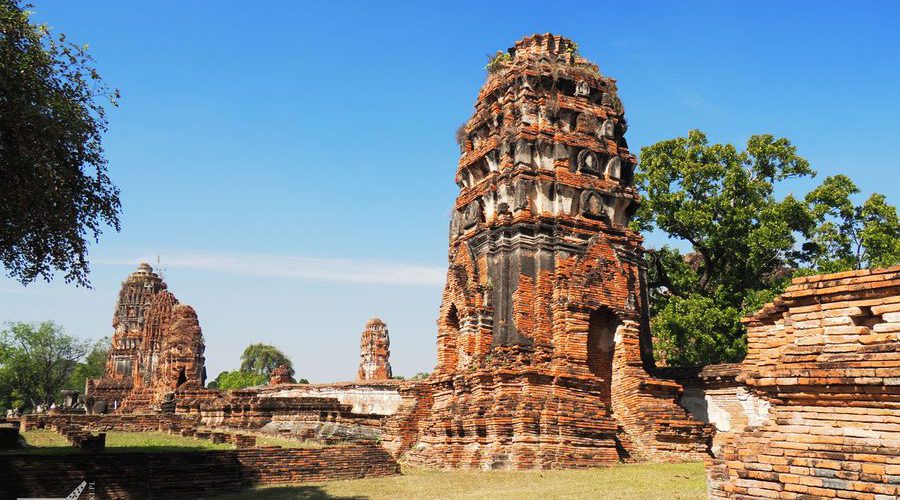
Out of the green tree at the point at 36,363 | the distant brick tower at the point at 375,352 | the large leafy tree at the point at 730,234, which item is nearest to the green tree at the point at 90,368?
the green tree at the point at 36,363

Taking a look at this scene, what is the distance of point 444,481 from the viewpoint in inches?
521

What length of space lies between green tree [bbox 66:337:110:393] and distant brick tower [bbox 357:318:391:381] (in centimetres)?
4724

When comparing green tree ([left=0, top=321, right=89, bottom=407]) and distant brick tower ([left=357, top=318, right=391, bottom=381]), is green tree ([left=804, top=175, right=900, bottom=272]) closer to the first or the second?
distant brick tower ([left=357, top=318, right=391, bottom=381])

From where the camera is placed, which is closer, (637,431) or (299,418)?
(637,431)

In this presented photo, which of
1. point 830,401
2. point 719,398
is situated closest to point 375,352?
point 719,398

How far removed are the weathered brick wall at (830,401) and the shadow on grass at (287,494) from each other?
6172 millimetres

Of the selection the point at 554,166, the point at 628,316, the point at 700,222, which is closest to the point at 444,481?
the point at 628,316

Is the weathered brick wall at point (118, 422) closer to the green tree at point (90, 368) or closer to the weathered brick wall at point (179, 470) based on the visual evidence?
the weathered brick wall at point (179, 470)

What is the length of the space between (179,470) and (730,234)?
1753cm

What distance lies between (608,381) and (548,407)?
248 centimetres

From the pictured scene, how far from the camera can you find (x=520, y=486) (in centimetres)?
1228

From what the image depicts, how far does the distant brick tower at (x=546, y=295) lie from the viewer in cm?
1520

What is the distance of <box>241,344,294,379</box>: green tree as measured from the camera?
2820 inches

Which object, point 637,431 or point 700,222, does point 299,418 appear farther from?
point 700,222
